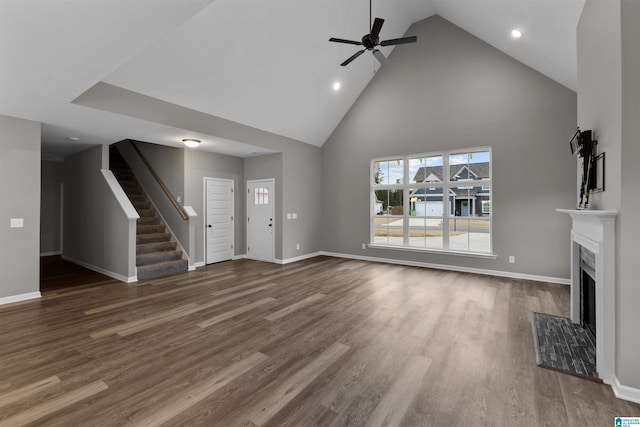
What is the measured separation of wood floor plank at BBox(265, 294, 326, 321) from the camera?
3.53m

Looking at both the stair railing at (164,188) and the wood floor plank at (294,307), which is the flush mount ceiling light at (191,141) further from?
the wood floor plank at (294,307)

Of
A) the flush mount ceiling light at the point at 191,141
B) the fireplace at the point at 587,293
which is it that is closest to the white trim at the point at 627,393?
the fireplace at the point at 587,293

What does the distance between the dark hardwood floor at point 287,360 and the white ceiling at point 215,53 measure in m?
2.65

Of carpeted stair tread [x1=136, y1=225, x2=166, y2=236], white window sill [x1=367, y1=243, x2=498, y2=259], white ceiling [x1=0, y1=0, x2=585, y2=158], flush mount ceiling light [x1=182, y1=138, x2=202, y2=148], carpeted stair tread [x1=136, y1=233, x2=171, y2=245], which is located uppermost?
white ceiling [x1=0, y1=0, x2=585, y2=158]

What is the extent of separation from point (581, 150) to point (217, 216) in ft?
21.4

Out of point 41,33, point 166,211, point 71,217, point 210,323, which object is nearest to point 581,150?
point 210,323

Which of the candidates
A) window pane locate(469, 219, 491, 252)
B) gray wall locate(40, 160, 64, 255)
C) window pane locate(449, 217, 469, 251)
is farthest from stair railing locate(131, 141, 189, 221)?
window pane locate(469, 219, 491, 252)

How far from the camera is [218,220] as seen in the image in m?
6.91

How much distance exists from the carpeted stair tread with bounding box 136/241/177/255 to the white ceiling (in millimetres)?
2207

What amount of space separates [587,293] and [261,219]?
6.01m

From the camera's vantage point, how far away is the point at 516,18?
4059 millimetres

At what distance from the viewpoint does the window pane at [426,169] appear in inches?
246

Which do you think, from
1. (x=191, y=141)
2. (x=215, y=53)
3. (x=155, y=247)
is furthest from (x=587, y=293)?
(x=155, y=247)

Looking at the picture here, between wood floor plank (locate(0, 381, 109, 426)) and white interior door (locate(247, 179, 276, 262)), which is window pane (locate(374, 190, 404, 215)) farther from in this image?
wood floor plank (locate(0, 381, 109, 426))
